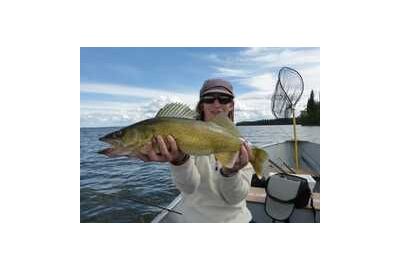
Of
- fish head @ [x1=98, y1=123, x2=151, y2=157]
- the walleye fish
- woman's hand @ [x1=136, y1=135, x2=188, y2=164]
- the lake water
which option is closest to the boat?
the lake water

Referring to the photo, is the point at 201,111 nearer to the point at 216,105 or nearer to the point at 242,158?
the point at 216,105

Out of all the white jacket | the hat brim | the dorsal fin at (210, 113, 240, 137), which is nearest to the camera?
the dorsal fin at (210, 113, 240, 137)

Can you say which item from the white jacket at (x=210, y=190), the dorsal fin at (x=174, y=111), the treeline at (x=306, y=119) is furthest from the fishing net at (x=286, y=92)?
the dorsal fin at (x=174, y=111)

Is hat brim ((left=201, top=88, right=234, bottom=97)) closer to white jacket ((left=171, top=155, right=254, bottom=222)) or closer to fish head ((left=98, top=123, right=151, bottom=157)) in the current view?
white jacket ((left=171, top=155, right=254, bottom=222))

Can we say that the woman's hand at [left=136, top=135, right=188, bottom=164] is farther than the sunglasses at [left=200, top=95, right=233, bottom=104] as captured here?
No

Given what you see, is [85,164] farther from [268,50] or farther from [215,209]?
[268,50]

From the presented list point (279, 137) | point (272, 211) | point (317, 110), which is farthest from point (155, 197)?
point (317, 110)

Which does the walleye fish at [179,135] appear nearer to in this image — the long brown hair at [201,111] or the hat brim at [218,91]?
the long brown hair at [201,111]
